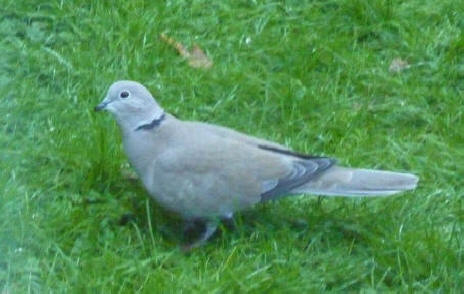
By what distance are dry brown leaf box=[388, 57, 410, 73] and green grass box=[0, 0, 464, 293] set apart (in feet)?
0.11

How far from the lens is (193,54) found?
7.60 metres

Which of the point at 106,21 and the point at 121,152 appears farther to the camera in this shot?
the point at 106,21

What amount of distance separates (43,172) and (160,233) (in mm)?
582

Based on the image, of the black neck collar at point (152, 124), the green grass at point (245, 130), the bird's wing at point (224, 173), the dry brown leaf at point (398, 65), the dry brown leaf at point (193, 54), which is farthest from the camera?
the dry brown leaf at point (398, 65)

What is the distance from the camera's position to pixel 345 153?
6.89 m

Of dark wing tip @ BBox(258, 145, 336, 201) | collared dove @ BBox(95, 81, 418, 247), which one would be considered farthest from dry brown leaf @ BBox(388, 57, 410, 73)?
dark wing tip @ BBox(258, 145, 336, 201)

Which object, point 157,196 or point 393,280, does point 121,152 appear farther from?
point 393,280

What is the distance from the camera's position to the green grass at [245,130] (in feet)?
19.5

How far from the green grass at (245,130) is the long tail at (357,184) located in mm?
147

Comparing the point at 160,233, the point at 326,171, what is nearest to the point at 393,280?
the point at 326,171

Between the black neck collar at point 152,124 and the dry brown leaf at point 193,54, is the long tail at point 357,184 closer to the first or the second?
the black neck collar at point 152,124

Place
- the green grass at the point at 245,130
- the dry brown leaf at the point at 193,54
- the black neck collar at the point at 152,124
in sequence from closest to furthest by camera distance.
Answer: the green grass at the point at 245,130 < the black neck collar at the point at 152,124 < the dry brown leaf at the point at 193,54

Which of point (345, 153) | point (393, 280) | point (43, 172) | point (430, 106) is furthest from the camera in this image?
point (430, 106)

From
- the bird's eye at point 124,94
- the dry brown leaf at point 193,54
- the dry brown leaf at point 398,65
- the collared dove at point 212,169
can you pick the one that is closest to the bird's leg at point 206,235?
the collared dove at point 212,169
